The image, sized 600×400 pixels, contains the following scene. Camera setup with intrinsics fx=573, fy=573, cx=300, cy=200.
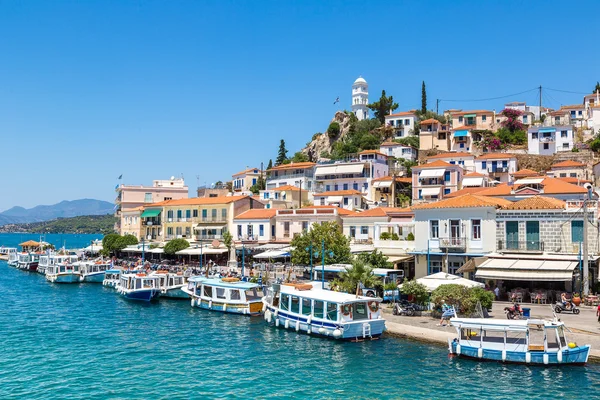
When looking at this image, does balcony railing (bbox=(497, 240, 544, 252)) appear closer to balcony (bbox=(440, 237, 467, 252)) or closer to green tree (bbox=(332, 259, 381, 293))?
balcony (bbox=(440, 237, 467, 252))

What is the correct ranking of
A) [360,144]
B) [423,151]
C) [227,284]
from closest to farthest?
[227,284], [423,151], [360,144]

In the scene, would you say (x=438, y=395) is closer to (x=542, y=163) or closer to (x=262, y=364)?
(x=262, y=364)

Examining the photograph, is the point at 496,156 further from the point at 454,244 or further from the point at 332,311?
the point at 332,311

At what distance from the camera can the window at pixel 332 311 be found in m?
28.6

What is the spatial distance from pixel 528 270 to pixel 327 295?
483 inches

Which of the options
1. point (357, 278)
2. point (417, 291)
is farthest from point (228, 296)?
→ point (417, 291)

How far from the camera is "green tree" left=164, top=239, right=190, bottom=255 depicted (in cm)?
6276

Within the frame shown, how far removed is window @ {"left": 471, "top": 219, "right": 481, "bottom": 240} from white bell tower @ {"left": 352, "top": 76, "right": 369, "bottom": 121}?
82603 mm

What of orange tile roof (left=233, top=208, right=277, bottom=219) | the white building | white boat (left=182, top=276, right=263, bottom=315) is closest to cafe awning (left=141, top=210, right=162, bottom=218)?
orange tile roof (left=233, top=208, right=277, bottom=219)

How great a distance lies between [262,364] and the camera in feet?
81.1

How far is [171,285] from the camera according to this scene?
150 feet

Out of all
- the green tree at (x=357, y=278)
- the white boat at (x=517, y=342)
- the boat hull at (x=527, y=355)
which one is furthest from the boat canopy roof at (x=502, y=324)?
the green tree at (x=357, y=278)

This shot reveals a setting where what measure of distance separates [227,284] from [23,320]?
1304 cm

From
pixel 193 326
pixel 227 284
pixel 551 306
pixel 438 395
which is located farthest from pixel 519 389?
pixel 227 284
